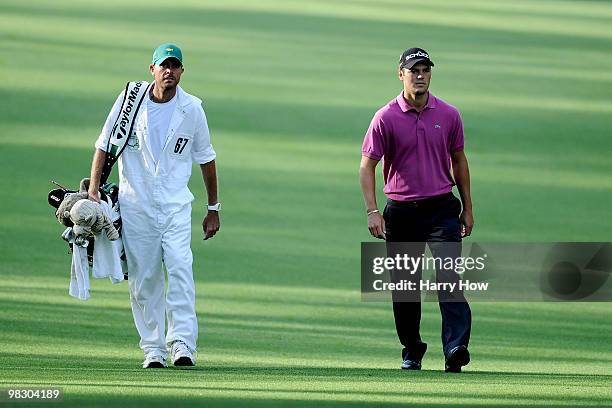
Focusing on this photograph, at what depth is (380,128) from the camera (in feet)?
29.5

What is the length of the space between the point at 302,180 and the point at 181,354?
29.8ft

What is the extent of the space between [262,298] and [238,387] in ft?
15.5

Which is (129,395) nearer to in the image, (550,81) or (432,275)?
(432,275)

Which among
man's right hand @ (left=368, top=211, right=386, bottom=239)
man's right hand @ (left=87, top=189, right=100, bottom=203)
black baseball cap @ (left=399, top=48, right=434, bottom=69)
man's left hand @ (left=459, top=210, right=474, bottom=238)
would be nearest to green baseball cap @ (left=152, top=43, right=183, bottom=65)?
man's right hand @ (left=87, top=189, right=100, bottom=203)

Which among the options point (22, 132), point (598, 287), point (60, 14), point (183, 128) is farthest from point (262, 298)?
point (60, 14)

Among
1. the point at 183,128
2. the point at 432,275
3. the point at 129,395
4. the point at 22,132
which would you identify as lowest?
the point at 129,395

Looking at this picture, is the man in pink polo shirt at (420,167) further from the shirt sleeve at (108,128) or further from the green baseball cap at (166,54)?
the shirt sleeve at (108,128)

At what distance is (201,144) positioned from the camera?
29.9 ft

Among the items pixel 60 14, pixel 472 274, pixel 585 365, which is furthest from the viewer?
pixel 60 14

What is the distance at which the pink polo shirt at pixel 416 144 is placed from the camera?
8984 millimetres

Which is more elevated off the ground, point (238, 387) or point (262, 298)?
point (262, 298)

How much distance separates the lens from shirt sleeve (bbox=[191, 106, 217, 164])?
9070mm

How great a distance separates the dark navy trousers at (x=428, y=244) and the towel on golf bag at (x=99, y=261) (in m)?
1.52

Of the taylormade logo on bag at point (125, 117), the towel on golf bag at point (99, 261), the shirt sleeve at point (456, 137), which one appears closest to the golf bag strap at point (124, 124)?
the taylormade logo on bag at point (125, 117)
